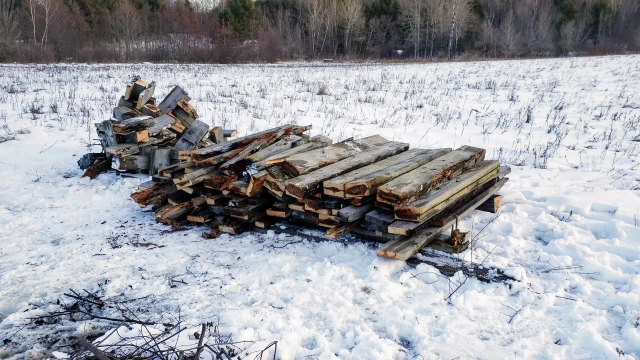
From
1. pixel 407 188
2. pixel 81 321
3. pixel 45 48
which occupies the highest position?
pixel 45 48

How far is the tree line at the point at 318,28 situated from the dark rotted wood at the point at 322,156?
3105cm

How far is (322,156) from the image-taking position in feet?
16.4

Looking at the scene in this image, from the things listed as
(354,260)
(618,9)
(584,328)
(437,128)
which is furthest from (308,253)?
(618,9)

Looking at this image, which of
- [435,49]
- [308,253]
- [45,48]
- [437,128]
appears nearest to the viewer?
[308,253]

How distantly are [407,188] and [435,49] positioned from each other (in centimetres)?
4676

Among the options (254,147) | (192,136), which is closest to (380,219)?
(254,147)

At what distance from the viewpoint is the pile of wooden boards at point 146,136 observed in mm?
6484

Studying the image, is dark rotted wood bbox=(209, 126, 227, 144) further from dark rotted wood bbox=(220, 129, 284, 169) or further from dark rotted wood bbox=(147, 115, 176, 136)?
dark rotted wood bbox=(220, 129, 284, 169)

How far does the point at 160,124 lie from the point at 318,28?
41004 millimetres

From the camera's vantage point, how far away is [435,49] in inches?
1854

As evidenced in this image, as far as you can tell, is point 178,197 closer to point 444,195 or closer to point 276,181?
point 276,181

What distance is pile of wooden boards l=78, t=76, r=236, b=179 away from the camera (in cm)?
648

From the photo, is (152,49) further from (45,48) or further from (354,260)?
(354,260)

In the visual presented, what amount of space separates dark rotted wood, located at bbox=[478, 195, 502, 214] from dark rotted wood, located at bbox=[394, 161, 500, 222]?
23 centimetres
